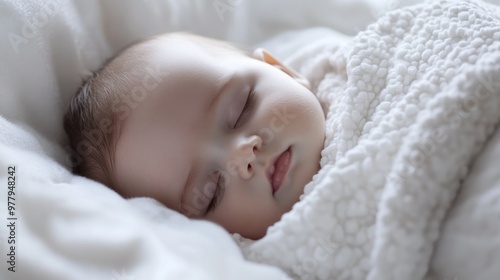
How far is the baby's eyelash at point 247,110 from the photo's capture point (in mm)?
1029

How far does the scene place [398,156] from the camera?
0.82m

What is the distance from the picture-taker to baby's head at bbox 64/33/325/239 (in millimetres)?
980

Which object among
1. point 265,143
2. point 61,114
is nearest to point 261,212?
point 265,143

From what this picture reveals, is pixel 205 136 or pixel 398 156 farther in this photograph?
pixel 205 136

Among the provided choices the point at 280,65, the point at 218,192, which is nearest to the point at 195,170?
the point at 218,192

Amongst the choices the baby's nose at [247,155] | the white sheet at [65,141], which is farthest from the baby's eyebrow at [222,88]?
the white sheet at [65,141]

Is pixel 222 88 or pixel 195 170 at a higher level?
pixel 222 88

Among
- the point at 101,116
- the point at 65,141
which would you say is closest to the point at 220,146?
the point at 101,116

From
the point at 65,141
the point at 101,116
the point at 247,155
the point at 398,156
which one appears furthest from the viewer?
the point at 65,141

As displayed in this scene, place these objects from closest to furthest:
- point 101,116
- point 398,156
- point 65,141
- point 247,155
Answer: point 398,156 < point 247,155 < point 101,116 < point 65,141

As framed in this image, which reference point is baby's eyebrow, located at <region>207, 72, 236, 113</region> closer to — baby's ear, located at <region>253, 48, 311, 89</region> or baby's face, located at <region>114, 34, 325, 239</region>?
baby's face, located at <region>114, 34, 325, 239</region>

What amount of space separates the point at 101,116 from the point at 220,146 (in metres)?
0.25

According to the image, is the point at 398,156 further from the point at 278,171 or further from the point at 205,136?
the point at 205,136

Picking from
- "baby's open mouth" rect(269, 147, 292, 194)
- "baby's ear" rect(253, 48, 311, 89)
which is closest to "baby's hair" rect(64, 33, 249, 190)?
"baby's ear" rect(253, 48, 311, 89)
